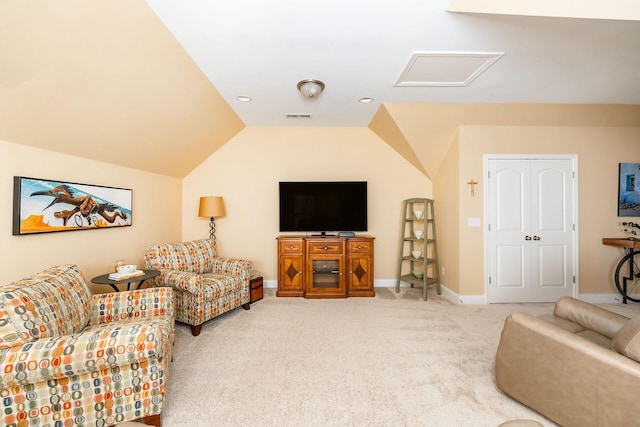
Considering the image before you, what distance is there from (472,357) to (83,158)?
13.7ft

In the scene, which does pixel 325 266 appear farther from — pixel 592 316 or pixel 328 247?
pixel 592 316

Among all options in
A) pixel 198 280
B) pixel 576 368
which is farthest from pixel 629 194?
pixel 198 280

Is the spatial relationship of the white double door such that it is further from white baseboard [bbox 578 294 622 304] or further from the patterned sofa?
the patterned sofa

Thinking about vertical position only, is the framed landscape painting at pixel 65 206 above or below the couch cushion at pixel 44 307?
above

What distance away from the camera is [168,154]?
3.77m

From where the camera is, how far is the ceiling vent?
241 centimetres

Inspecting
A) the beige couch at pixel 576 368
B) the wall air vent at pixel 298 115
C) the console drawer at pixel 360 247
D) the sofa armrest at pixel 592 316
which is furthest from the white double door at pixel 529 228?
the wall air vent at pixel 298 115

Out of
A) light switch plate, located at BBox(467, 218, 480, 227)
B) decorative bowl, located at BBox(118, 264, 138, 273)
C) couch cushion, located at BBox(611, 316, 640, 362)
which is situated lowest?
couch cushion, located at BBox(611, 316, 640, 362)

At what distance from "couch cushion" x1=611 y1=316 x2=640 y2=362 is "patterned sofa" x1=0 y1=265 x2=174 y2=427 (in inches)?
95.3

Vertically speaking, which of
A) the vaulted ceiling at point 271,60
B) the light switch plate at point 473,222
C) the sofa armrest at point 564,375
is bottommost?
the sofa armrest at point 564,375

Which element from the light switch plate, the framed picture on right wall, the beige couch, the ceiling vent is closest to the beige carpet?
the beige couch

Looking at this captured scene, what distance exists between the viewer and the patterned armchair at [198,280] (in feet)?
9.54

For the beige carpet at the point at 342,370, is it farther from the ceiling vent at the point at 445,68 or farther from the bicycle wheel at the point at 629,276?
the ceiling vent at the point at 445,68

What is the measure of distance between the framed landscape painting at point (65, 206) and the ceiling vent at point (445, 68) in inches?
133
